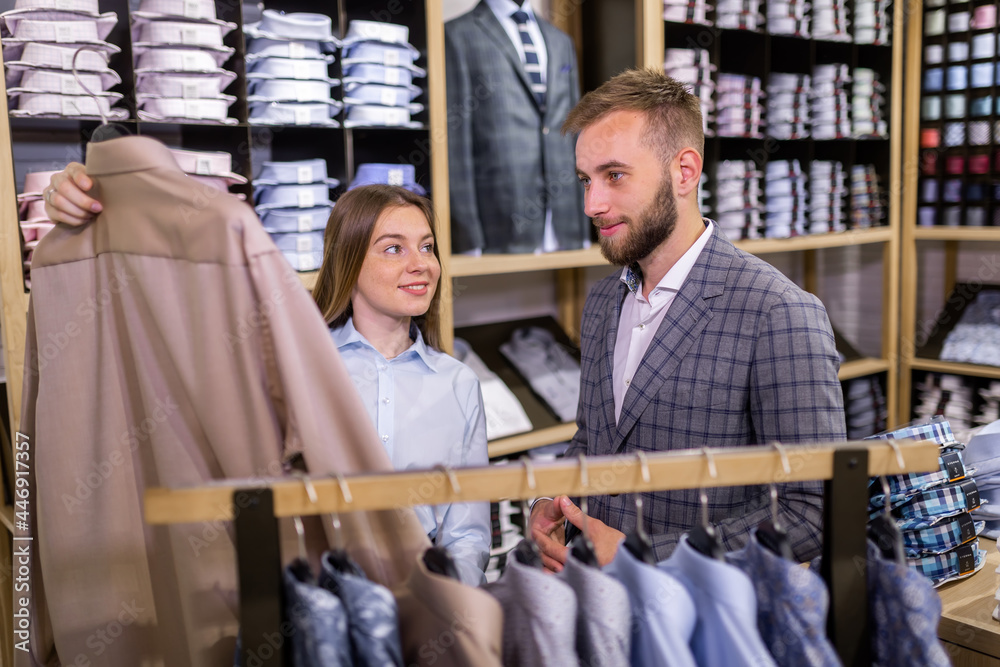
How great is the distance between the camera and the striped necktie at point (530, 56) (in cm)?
271

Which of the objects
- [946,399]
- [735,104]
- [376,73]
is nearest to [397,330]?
[376,73]

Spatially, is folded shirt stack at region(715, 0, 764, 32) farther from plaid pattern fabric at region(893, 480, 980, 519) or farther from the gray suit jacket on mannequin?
plaid pattern fabric at region(893, 480, 980, 519)

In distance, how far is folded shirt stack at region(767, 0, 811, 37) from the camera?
331 cm

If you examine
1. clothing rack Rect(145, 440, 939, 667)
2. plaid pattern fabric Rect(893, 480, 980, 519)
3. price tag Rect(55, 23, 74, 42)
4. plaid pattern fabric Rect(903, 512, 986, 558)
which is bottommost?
plaid pattern fabric Rect(903, 512, 986, 558)

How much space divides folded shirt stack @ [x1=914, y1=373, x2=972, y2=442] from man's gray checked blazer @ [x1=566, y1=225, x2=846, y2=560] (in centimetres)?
256

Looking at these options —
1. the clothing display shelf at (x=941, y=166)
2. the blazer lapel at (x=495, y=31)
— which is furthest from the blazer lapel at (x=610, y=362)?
the clothing display shelf at (x=941, y=166)

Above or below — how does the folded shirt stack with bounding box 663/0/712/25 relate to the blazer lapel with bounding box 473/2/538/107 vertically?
Answer: above

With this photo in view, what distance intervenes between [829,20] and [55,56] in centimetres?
300

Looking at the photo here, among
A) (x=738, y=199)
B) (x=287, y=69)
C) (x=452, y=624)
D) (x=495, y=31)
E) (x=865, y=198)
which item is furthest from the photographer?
(x=865, y=198)

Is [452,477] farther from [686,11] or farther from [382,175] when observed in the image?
[686,11]

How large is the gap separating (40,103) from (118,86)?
0.84 feet

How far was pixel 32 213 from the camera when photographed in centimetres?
198

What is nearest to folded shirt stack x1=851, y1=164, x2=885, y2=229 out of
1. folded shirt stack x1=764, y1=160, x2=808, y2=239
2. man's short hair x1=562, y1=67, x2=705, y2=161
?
folded shirt stack x1=764, y1=160, x2=808, y2=239

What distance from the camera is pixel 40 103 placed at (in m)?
1.96
